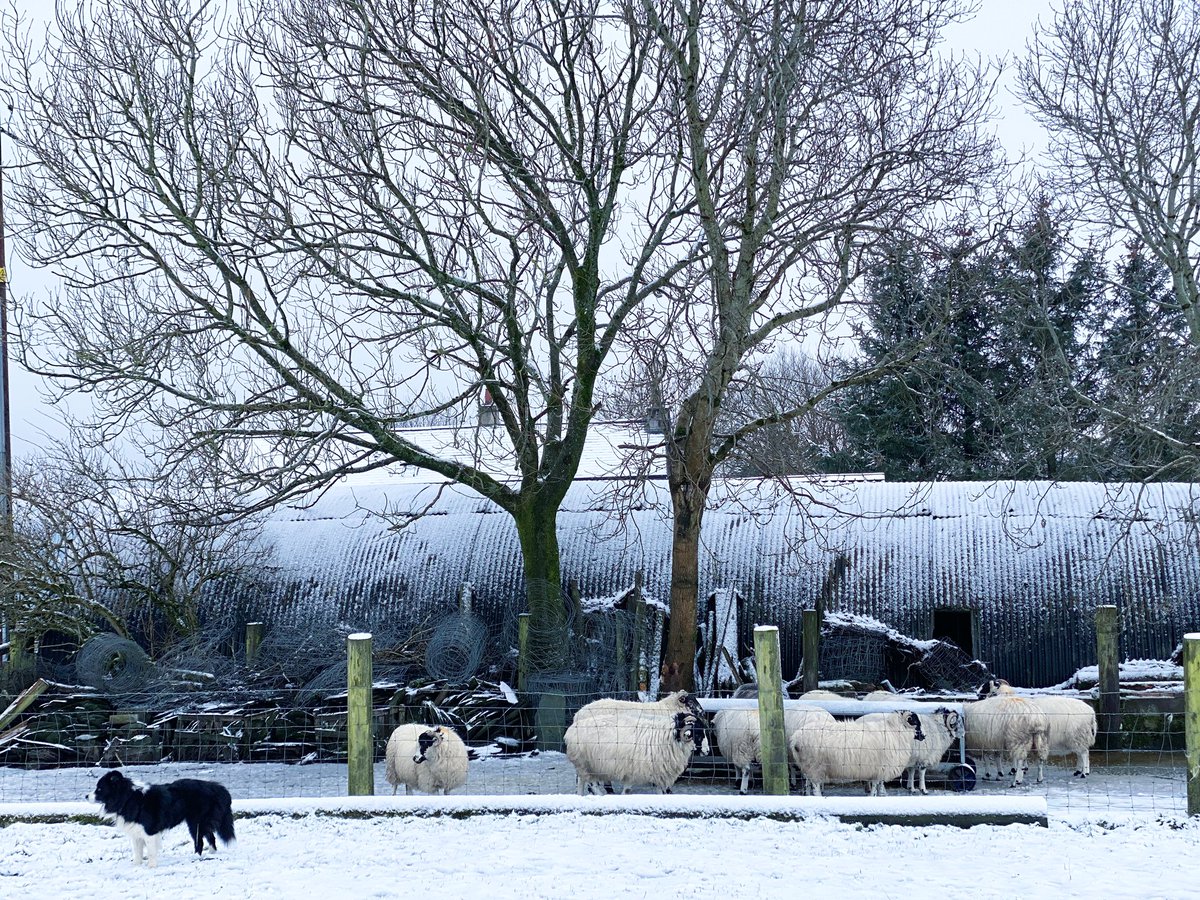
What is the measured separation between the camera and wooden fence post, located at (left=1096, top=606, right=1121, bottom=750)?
46.9 ft

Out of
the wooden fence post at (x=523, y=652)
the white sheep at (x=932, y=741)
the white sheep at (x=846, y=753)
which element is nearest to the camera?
the white sheep at (x=846, y=753)

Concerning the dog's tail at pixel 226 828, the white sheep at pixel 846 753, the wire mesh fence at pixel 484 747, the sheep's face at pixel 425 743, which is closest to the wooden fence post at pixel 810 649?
the wire mesh fence at pixel 484 747

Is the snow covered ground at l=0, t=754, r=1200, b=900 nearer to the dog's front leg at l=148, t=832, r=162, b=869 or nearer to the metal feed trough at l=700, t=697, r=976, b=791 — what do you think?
the dog's front leg at l=148, t=832, r=162, b=869

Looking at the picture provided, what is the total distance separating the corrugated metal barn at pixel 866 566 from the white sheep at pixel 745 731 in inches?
205

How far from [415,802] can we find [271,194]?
8.03m

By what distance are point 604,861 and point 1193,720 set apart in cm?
490

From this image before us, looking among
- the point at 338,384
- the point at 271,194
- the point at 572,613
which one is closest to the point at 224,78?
the point at 271,194

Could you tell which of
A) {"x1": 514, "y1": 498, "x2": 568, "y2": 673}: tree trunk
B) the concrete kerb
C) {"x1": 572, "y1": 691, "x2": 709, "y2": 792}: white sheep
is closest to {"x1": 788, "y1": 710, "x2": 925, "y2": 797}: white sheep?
{"x1": 572, "y1": 691, "x2": 709, "y2": 792}: white sheep

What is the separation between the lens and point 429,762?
1192cm

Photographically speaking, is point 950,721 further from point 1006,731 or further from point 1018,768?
point 1018,768

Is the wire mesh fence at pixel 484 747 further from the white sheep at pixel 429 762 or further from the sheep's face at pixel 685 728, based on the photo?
the white sheep at pixel 429 762

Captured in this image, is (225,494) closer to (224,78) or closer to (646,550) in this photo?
(224,78)

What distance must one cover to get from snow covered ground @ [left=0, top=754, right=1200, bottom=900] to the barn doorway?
8.05 metres

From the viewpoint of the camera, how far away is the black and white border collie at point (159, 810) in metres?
8.69
